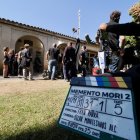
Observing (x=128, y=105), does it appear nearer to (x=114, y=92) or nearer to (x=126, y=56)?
(x=114, y=92)

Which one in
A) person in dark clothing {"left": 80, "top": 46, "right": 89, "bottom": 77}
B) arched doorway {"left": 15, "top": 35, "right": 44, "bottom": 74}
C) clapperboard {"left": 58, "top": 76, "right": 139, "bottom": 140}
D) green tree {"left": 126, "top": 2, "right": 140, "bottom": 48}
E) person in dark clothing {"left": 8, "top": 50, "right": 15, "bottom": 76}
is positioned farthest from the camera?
arched doorway {"left": 15, "top": 35, "right": 44, "bottom": 74}

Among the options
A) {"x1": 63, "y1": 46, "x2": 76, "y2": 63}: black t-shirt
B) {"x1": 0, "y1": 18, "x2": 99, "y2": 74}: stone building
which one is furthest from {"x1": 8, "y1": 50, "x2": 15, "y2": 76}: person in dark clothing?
{"x1": 63, "y1": 46, "x2": 76, "y2": 63}: black t-shirt

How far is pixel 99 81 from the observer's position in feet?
7.75

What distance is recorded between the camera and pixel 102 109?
223 centimetres

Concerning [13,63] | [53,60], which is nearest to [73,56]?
[53,60]

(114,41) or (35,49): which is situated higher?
(35,49)

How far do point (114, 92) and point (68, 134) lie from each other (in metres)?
1.36

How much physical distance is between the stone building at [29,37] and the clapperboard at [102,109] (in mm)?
17443

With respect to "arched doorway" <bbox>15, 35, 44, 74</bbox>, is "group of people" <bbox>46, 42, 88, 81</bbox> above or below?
below

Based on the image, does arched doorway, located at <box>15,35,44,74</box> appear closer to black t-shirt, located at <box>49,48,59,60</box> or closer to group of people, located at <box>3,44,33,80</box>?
group of people, located at <box>3,44,33,80</box>

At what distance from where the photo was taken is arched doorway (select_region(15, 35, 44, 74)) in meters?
23.0

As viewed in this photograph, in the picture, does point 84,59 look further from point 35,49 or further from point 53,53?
point 35,49

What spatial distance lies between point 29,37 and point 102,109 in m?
21.7

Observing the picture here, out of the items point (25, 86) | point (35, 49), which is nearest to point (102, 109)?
point (25, 86)
